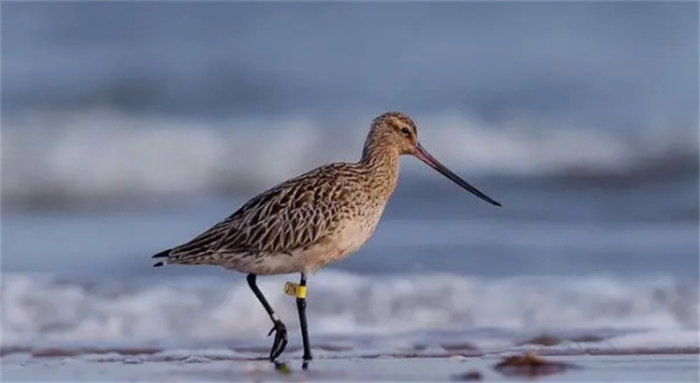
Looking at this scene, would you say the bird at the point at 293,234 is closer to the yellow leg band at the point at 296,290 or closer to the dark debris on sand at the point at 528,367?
the yellow leg band at the point at 296,290

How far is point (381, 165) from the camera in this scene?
9.04 meters

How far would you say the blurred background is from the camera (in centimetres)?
1017

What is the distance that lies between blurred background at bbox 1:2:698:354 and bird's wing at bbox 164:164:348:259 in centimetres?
103

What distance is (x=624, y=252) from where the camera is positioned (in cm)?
1212

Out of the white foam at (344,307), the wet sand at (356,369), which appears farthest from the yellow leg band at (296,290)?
the white foam at (344,307)

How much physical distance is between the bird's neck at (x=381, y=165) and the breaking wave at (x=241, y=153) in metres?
6.61

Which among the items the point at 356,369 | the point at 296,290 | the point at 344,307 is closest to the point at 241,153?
Result: the point at 344,307

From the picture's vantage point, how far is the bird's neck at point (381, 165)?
8.93m

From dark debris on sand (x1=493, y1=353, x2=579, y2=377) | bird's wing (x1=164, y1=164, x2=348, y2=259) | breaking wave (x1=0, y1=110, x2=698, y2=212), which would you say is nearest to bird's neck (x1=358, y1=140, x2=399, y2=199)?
bird's wing (x1=164, y1=164, x2=348, y2=259)

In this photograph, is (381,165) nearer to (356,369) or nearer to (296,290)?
(296,290)

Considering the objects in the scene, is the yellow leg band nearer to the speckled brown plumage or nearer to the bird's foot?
the speckled brown plumage

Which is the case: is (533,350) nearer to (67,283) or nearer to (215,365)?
(215,365)

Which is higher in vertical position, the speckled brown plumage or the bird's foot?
the speckled brown plumage

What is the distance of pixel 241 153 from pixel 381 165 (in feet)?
27.8
